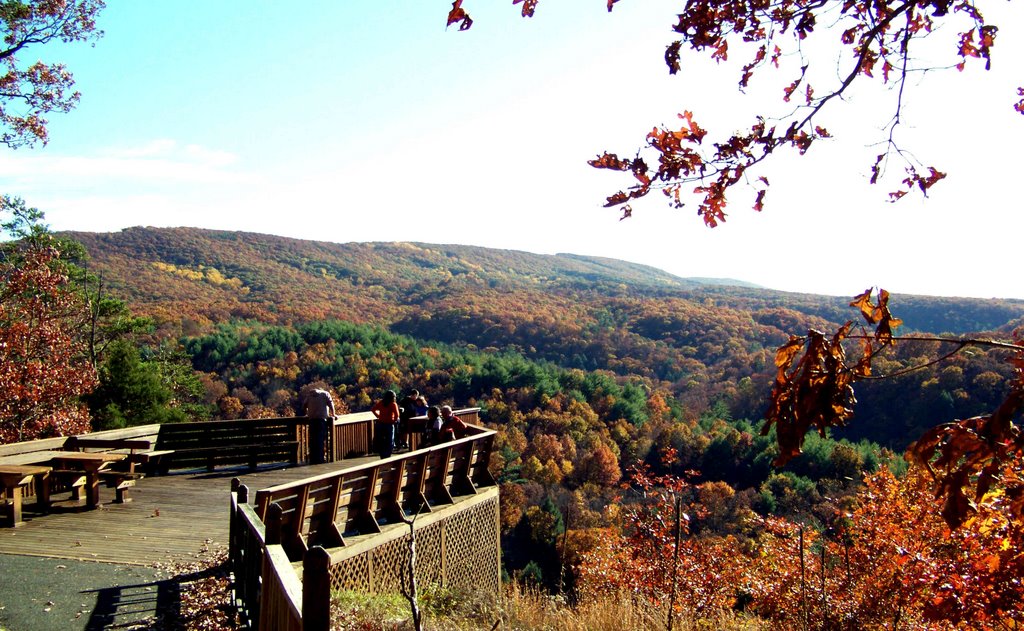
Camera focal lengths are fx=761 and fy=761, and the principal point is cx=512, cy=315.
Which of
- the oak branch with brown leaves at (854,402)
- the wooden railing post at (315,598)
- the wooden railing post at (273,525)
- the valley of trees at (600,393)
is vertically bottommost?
the valley of trees at (600,393)

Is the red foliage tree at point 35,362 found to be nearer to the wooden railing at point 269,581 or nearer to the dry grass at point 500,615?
the wooden railing at point 269,581

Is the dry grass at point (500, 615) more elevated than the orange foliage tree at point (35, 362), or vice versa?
the orange foliage tree at point (35, 362)

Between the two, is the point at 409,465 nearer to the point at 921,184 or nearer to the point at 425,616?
the point at 425,616

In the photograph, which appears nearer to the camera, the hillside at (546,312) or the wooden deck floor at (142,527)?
the wooden deck floor at (142,527)

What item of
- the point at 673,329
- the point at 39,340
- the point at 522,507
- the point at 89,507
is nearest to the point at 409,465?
the point at 89,507

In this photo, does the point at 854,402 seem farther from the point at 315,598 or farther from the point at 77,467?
the point at 77,467

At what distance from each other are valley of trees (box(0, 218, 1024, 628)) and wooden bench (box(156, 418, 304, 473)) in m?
5.48

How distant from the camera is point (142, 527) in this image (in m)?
9.54

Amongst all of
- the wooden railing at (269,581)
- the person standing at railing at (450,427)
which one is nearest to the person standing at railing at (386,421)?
the person standing at railing at (450,427)

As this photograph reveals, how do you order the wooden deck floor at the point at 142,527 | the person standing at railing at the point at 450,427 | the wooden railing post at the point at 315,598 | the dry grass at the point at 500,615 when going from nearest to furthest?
the wooden railing post at the point at 315,598 < the dry grass at the point at 500,615 < the wooden deck floor at the point at 142,527 < the person standing at railing at the point at 450,427

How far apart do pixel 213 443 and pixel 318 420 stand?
1.89 metres

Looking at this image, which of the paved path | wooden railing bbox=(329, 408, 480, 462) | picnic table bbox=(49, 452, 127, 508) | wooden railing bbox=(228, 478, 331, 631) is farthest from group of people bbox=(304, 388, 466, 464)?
wooden railing bbox=(228, 478, 331, 631)

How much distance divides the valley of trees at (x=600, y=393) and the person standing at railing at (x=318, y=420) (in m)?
6.23

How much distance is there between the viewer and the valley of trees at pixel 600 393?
62.4 ft
